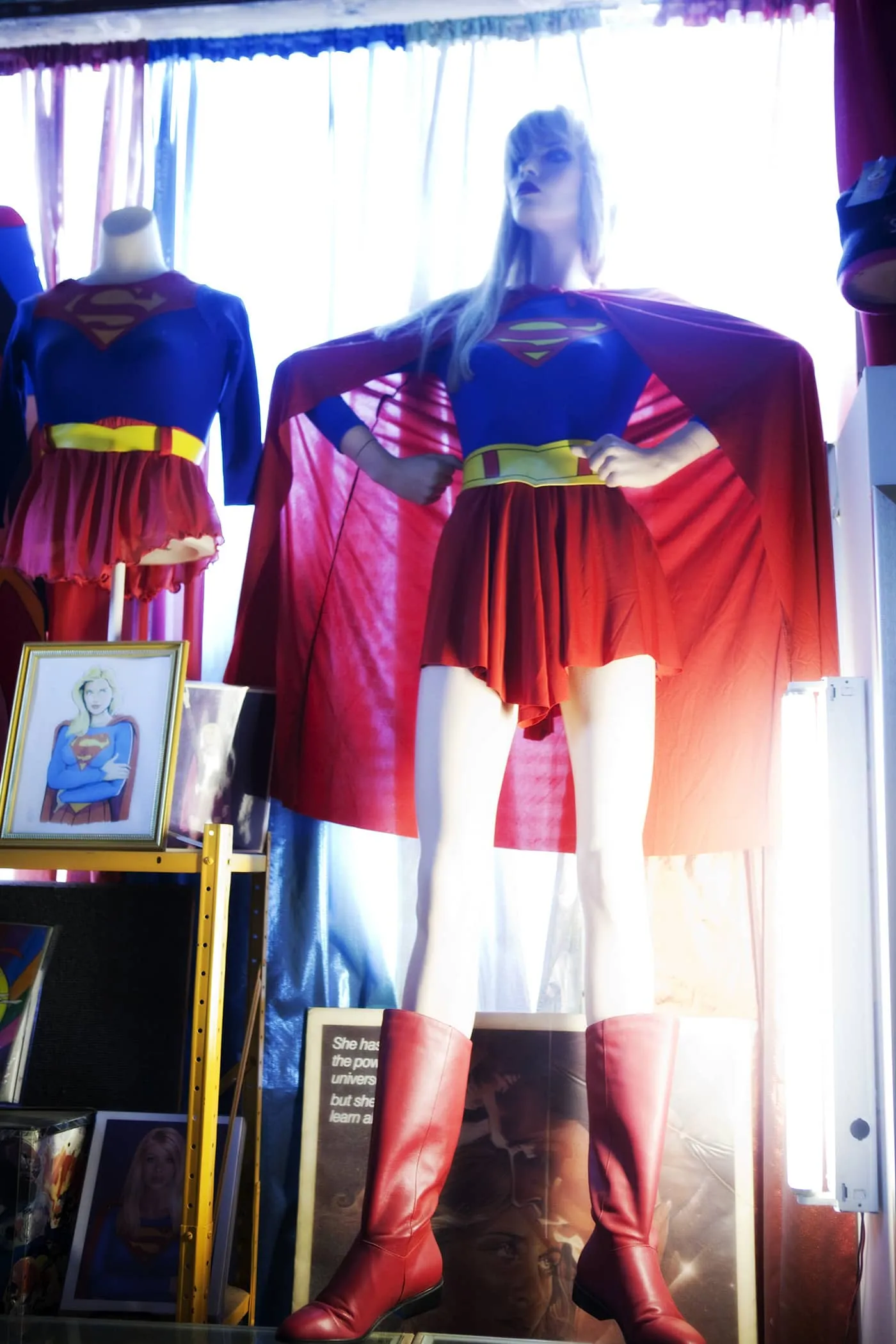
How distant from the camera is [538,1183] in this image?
195 cm

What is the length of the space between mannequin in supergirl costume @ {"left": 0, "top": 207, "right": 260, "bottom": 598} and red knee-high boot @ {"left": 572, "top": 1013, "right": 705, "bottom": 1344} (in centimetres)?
110

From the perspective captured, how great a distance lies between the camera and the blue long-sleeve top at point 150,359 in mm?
2213

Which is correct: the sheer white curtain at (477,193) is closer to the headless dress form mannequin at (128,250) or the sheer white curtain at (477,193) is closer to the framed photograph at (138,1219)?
the headless dress form mannequin at (128,250)

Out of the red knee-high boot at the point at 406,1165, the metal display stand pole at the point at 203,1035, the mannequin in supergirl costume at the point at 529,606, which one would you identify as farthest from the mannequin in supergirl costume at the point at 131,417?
the red knee-high boot at the point at 406,1165

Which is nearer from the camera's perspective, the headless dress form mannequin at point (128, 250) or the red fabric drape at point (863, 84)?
the red fabric drape at point (863, 84)

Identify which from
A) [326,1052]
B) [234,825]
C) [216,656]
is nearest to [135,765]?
[234,825]

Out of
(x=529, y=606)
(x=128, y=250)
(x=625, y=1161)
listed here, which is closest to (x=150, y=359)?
(x=128, y=250)

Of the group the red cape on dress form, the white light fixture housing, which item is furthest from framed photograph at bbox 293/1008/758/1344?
the red cape on dress form

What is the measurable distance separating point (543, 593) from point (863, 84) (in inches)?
41.5

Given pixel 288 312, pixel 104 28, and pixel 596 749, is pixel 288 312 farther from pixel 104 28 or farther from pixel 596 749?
pixel 596 749

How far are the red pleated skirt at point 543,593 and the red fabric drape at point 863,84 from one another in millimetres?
560

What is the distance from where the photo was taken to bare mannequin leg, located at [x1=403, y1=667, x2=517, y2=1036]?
193cm

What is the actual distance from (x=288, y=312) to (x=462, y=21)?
2.08 feet

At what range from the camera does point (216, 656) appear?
89.4 inches
